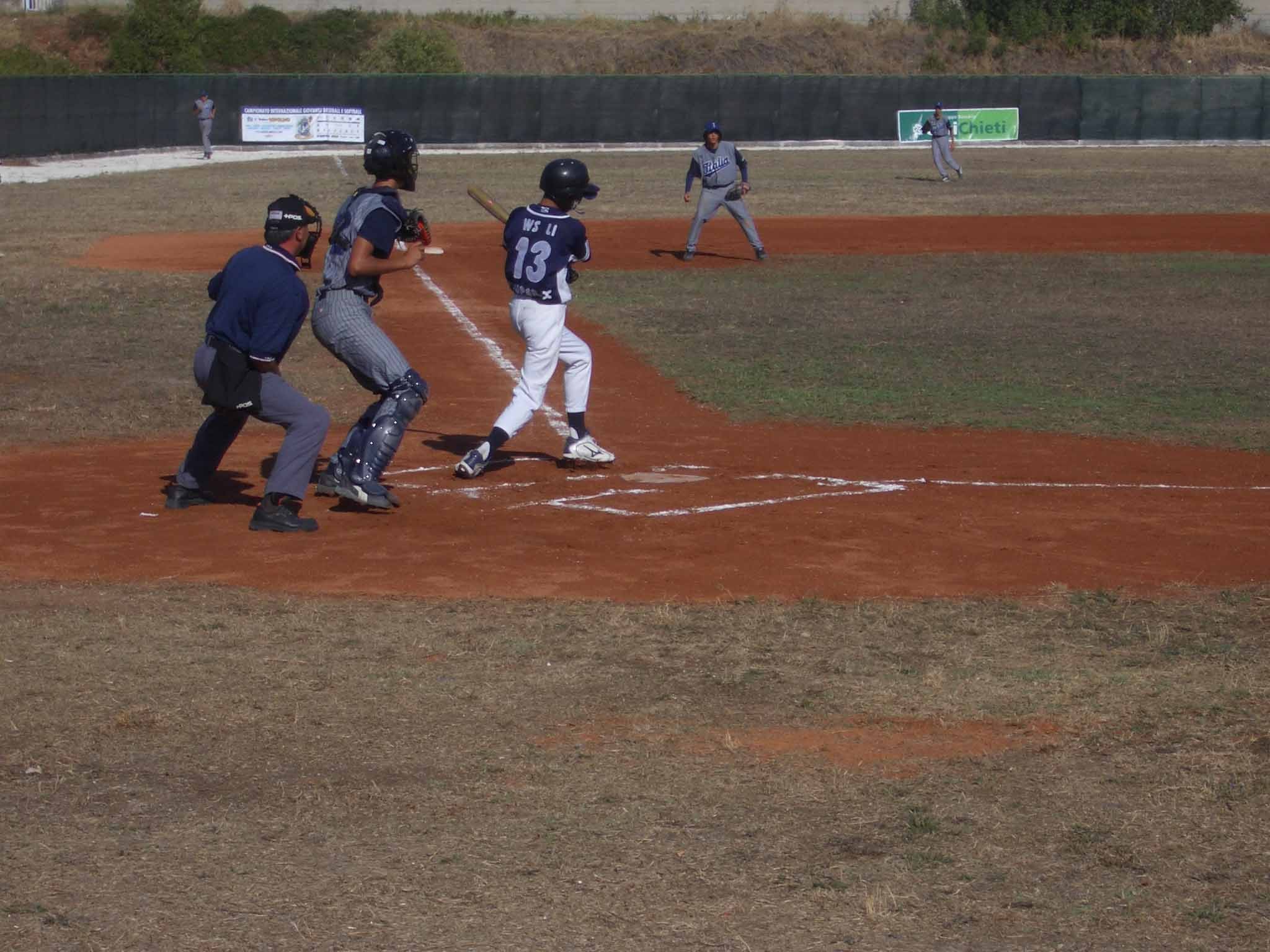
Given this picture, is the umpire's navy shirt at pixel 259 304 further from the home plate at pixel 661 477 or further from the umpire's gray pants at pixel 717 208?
the umpire's gray pants at pixel 717 208

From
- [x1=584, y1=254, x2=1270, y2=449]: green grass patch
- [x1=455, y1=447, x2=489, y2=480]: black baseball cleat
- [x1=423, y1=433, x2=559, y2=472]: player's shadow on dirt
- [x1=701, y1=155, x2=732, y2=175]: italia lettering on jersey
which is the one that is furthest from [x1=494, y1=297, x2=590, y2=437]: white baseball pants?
[x1=701, y1=155, x2=732, y2=175]: italia lettering on jersey

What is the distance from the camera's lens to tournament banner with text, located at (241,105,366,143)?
55469 millimetres

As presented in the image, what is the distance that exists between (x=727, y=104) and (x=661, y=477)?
4875cm

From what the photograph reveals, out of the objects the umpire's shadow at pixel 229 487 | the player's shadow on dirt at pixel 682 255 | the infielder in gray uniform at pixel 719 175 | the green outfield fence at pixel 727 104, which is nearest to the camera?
the umpire's shadow at pixel 229 487

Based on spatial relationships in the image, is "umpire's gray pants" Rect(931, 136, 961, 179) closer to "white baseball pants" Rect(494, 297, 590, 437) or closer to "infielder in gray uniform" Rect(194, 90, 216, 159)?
"infielder in gray uniform" Rect(194, 90, 216, 159)

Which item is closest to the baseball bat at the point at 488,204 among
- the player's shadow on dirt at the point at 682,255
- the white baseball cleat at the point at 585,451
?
the white baseball cleat at the point at 585,451

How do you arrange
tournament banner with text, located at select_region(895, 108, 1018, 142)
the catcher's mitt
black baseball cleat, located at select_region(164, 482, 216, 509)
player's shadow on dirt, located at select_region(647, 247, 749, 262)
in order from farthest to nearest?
1. tournament banner with text, located at select_region(895, 108, 1018, 142)
2. player's shadow on dirt, located at select_region(647, 247, 749, 262)
3. black baseball cleat, located at select_region(164, 482, 216, 509)
4. the catcher's mitt

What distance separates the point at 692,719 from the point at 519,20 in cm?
7844

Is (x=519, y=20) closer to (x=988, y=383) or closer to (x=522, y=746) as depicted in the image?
(x=988, y=383)

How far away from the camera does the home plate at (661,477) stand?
36.6ft

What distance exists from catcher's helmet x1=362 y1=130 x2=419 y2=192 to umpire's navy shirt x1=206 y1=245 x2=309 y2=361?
903mm

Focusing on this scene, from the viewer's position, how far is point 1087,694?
6.97 meters

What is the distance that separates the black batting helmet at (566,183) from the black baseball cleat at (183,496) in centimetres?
293

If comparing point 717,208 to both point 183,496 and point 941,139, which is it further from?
point 941,139
